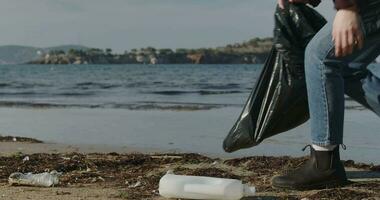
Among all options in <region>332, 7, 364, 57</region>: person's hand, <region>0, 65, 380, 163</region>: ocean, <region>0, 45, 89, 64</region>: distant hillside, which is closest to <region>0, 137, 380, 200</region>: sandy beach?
<region>332, 7, 364, 57</region>: person's hand

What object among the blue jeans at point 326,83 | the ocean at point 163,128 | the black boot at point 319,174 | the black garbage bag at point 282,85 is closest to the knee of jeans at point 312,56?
the blue jeans at point 326,83

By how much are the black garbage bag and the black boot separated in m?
0.31

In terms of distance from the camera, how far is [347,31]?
10.7ft

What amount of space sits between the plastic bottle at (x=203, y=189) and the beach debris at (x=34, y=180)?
90cm

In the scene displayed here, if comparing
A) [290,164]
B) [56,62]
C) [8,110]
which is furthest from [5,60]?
[290,164]

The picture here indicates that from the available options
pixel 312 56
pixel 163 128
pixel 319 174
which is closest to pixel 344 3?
pixel 312 56

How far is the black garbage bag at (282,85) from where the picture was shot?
3721 mm

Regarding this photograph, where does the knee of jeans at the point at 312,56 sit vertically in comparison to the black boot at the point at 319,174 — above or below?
above

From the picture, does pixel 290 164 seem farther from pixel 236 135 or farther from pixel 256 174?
pixel 236 135

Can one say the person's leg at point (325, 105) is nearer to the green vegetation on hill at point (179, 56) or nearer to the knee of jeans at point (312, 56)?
the knee of jeans at point (312, 56)

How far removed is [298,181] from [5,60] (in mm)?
134198

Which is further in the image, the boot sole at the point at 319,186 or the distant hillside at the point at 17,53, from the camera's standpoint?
the distant hillside at the point at 17,53

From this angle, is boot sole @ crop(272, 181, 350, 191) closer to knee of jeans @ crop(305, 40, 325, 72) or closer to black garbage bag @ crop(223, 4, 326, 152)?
black garbage bag @ crop(223, 4, 326, 152)

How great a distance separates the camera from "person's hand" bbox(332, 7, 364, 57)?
10.6ft
